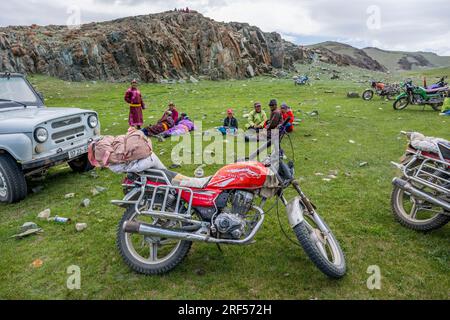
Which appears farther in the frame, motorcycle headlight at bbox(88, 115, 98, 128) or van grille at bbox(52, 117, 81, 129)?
motorcycle headlight at bbox(88, 115, 98, 128)

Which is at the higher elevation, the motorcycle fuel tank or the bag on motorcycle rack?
the bag on motorcycle rack

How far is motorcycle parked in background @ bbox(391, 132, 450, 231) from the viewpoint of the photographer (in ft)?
14.8

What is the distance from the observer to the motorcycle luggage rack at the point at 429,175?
4.51 meters

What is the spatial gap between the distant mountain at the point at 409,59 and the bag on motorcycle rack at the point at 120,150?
131 m

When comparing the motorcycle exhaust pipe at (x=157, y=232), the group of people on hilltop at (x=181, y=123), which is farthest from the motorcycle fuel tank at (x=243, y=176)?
the group of people on hilltop at (x=181, y=123)

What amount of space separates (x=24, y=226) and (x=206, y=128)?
813 cm

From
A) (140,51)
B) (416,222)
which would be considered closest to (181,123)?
(416,222)

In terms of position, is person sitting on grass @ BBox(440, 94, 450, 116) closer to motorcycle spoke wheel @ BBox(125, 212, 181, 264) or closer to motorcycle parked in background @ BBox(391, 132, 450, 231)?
motorcycle parked in background @ BBox(391, 132, 450, 231)

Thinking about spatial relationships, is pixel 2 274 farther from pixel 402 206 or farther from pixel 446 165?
pixel 446 165

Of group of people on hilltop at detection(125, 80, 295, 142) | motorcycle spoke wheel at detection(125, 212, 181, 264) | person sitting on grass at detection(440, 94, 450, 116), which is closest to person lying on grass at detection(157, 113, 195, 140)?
group of people on hilltop at detection(125, 80, 295, 142)

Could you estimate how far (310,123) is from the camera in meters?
13.0

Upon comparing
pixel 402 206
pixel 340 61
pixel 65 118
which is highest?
pixel 340 61

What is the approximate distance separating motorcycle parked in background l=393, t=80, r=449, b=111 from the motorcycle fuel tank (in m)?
14.7
